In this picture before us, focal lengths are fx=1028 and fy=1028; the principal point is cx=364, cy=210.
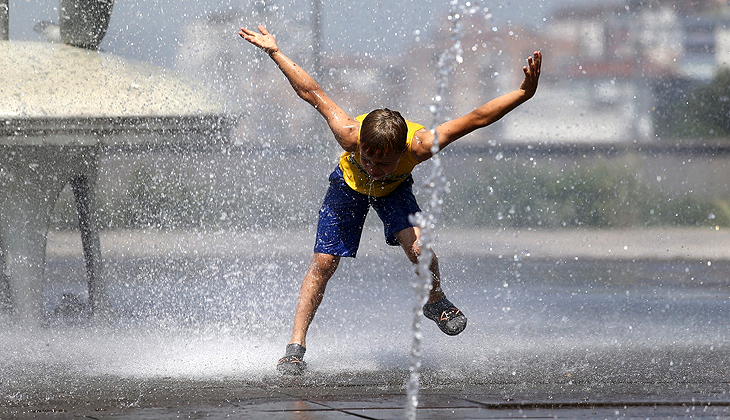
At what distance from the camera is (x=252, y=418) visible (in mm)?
2705

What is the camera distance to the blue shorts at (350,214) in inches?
146

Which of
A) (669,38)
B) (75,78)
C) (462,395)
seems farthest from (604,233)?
(462,395)

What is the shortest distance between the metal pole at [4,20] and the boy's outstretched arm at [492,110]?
261 cm

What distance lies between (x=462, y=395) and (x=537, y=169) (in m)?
10.7

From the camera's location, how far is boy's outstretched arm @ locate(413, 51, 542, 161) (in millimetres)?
3342

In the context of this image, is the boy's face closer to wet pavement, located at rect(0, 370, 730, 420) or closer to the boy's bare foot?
the boy's bare foot

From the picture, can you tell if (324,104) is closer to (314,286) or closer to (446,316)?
(314,286)

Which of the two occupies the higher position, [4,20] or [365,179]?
[4,20]

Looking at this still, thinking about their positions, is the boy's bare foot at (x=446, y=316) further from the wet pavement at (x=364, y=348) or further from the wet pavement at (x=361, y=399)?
the wet pavement at (x=361, y=399)

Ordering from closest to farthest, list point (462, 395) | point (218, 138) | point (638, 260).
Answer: point (462, 395)
point (218, 138)
point (638, 260)

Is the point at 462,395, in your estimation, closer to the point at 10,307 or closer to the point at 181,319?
the point at 181,319

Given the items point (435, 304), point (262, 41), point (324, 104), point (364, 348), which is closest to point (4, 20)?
point (262, 41)

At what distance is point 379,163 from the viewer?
3.43 metres

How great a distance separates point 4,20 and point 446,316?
116 inches
